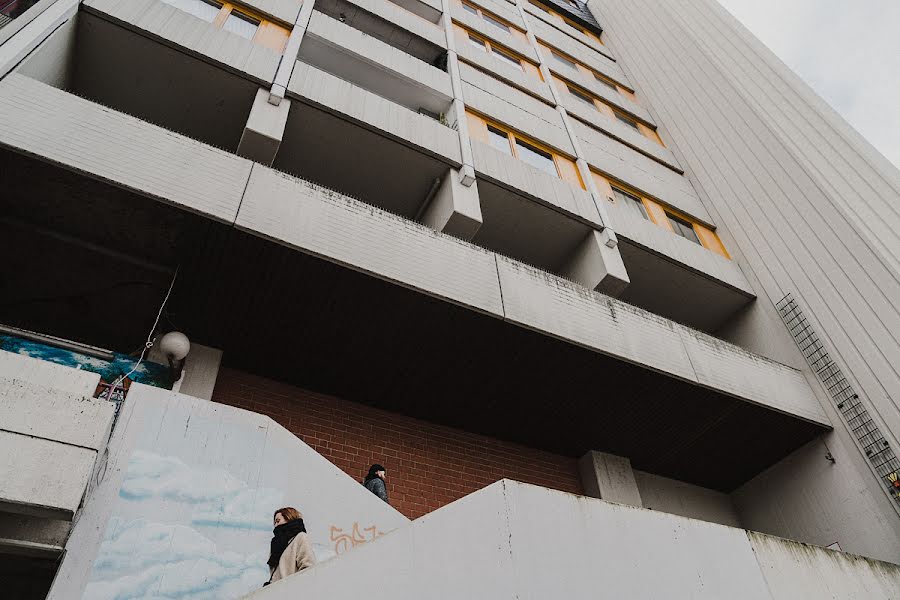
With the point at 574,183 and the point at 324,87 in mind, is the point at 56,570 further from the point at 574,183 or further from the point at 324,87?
the point at 574,183

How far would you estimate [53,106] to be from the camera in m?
7.47

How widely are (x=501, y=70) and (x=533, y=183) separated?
19.2 ft

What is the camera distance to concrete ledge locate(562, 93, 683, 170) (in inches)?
701

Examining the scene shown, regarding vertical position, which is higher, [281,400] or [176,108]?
[176,108]

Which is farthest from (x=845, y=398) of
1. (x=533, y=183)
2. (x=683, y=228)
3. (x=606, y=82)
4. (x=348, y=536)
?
(x=606, y=82)

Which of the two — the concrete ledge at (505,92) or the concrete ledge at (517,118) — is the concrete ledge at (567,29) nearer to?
the concrete ledge at (505,92)

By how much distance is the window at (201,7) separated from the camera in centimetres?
1156

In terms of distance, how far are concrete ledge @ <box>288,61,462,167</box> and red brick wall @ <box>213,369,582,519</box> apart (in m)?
5.04

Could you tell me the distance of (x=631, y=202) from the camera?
15281 millimetres

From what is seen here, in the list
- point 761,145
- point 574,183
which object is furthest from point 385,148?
point 761,145

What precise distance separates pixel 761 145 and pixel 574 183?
198 inches

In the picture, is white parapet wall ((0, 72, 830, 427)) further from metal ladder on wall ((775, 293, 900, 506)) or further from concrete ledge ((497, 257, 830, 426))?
metal ladder on wall ((775, 293, 900, 506))

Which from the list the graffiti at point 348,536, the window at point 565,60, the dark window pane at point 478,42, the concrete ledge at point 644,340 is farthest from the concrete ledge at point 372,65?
the graffiti at point 348,536

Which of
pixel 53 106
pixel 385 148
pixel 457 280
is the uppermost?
pixel 385 148
